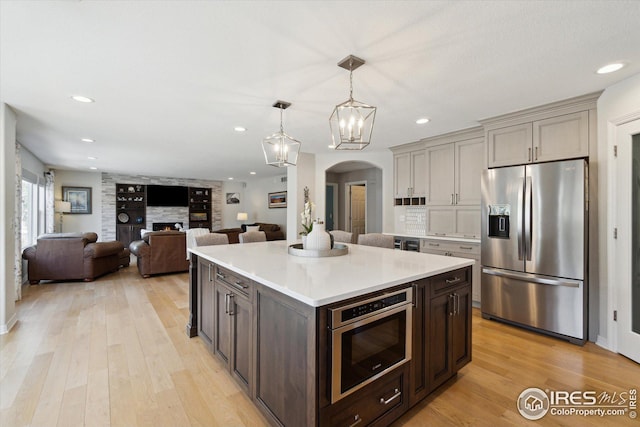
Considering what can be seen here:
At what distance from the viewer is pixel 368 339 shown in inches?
59.1

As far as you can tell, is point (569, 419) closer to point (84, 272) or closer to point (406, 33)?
point (406, 33)

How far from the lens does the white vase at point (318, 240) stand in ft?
8.11

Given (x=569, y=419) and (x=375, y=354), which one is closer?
(x=375, y=354)

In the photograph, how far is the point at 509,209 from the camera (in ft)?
10.3

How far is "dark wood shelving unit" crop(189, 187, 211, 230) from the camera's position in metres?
10.3

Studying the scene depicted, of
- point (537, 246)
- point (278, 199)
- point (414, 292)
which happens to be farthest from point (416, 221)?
point (278, 199)

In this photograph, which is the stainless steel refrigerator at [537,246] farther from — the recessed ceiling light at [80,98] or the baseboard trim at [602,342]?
the recessed ceiling light at [80,98]

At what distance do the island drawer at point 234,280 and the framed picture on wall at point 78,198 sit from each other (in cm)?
896

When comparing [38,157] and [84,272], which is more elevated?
[38,157]

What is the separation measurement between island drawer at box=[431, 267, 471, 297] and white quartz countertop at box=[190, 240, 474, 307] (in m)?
0.06

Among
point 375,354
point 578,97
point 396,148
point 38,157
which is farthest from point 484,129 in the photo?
point 38,157

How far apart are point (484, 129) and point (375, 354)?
328 cm

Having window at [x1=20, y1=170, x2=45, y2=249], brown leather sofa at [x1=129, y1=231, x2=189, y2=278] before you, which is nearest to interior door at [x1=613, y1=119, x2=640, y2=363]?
brown leather sofa at [x1=129, y1=231, x2=189, y2=278]

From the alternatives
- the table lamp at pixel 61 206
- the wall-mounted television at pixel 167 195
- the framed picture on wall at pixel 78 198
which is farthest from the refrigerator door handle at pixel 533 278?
the framed picture on wall at pixel 78 198
